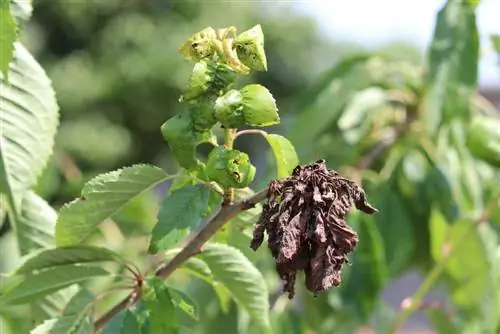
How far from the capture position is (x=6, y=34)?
83cm

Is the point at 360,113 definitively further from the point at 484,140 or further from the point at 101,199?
the point at 101,199

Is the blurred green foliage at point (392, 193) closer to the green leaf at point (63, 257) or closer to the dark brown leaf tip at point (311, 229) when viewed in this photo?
the green leaf at point (63, 257)

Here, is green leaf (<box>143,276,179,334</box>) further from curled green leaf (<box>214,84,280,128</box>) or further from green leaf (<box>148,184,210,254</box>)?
curled green leaf (<box>214,84,280,128</box>)

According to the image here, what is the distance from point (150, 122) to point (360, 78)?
370 inches

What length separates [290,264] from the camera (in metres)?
0.68

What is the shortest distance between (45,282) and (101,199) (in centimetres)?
8

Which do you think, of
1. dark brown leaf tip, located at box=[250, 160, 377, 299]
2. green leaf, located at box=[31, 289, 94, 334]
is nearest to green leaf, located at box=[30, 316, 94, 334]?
green leaf, located at box=[31, 289, 94, 334]

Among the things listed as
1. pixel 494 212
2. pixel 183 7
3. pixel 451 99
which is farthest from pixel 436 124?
pixel 183 7

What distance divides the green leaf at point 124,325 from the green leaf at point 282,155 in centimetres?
16

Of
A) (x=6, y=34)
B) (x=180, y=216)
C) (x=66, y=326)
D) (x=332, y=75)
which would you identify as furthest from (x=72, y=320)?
(x=332, y=75)

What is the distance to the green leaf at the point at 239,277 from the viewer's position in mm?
872

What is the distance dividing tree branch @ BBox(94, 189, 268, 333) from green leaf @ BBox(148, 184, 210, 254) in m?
0.01

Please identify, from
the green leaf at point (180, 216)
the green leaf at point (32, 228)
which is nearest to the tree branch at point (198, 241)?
the green leaf at point (180, 216)

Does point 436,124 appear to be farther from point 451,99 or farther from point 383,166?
point 383,166
